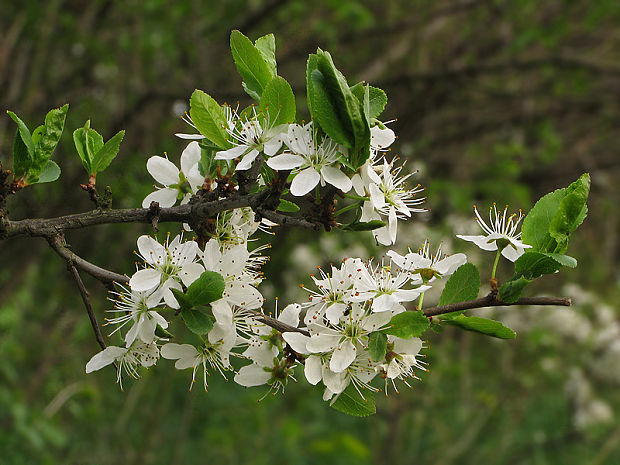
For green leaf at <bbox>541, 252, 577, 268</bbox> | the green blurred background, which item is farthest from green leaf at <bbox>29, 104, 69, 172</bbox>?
the green blurred background

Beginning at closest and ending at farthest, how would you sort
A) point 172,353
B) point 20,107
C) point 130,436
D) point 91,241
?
point 172,353 → point 20,107 → point 91,241 → point 130,436

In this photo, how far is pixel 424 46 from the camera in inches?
185

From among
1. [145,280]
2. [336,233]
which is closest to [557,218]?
[145,280]

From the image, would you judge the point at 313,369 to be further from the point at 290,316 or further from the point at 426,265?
the point at 426,265

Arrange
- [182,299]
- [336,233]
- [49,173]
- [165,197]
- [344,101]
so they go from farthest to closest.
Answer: [336,233] < [165,197] < [49,173] < [182,299] < [344,101]

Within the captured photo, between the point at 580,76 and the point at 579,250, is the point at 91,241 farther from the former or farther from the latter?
the point at 579,250

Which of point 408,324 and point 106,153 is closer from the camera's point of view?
point 408,324

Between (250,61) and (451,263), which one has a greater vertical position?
(250,61)

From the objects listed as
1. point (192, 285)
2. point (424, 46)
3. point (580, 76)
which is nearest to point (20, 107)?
point (192, 285)

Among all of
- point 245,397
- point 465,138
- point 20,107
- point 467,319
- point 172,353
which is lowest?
point 245,397

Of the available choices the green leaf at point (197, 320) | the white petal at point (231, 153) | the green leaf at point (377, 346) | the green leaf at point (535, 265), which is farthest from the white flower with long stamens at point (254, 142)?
the green leaf at point (535, 265)

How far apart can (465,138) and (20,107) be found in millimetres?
3123

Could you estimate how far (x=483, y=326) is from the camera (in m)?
1.09

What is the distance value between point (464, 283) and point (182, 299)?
485 millimetres
